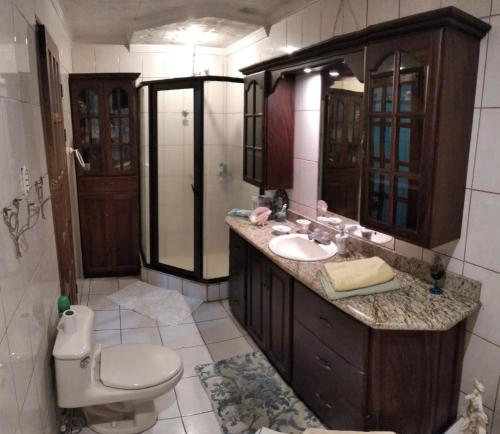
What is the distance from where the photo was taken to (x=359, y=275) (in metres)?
1.98

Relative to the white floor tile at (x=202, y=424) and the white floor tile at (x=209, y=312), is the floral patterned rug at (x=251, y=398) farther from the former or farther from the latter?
the white floor tile at (x=209, y=312)

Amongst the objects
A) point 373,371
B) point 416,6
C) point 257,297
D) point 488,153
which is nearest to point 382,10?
point 416,6

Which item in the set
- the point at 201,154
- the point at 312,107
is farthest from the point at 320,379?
the point at 201,154

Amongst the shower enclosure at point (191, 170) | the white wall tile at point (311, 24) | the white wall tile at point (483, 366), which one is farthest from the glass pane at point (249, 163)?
the white wall tile at point (483, 366)

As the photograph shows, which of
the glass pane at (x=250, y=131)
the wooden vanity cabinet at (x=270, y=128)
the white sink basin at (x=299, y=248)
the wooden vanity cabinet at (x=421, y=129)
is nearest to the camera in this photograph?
the wooden vanity cabinet at (x=421, y=129)

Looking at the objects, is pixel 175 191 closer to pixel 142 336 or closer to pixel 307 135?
pixel 142 336

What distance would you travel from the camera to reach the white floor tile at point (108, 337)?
3072 millimetres

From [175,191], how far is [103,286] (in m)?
1.16

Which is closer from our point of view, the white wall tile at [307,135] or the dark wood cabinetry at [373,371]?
the dark wood cabinetry at [373,371]

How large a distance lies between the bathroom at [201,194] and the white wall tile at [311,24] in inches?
0.6

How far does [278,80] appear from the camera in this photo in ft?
9.48

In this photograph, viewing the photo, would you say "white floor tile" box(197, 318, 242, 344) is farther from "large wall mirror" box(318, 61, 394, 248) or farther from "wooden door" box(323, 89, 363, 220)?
"wooden door" box(323, 89, 363, 220)

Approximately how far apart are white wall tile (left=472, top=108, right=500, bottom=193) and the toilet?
5.54 feet

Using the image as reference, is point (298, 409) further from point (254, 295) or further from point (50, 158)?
point (50, 158)
